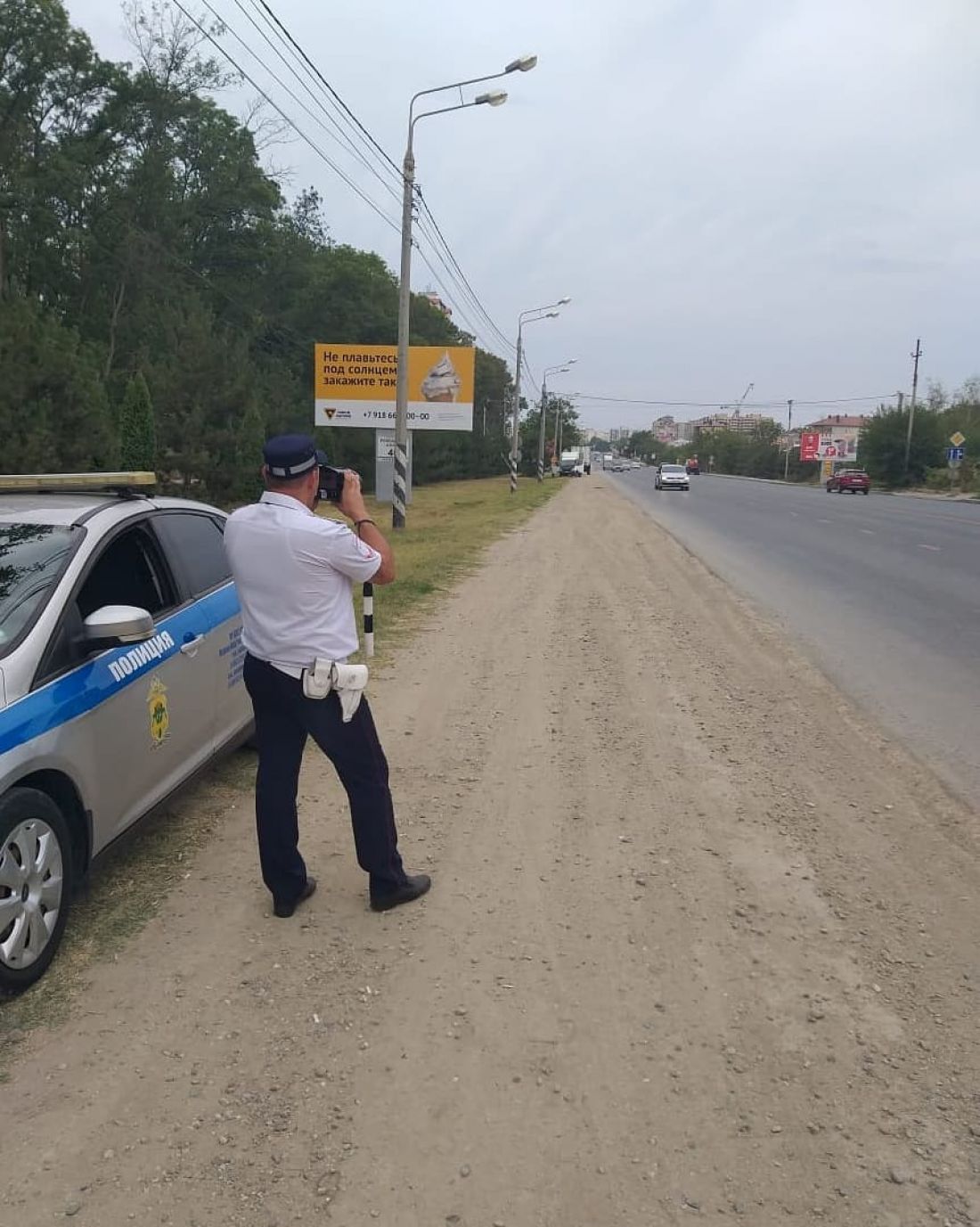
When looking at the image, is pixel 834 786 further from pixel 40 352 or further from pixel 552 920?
pixel 40 352

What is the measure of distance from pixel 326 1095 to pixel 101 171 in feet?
144

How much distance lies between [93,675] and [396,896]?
1388 millimetres

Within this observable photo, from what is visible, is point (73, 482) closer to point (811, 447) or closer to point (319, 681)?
point (319, 681)

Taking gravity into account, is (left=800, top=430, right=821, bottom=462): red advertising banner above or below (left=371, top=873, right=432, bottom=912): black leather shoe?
above

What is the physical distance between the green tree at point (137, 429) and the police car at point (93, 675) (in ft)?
59.8

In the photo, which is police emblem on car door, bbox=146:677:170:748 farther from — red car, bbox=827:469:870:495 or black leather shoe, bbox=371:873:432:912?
red car, bbox=827:469:870:495

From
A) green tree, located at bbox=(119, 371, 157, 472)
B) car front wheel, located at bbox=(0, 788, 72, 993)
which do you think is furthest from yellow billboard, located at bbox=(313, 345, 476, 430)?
car front wheel, located at bbox=(0, 788, 72, 993)

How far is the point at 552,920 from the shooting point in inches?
140

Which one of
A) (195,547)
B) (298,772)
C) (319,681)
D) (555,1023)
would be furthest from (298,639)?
(195,547)

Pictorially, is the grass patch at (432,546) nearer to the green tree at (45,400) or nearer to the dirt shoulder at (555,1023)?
the dirt shoulder at (555,1023)

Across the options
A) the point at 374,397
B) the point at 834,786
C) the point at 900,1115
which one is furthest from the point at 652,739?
the point at 374,397

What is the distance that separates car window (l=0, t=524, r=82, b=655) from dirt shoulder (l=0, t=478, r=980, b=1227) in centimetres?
122

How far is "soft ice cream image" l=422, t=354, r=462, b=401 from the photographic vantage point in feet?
105

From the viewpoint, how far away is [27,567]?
3678 mm
